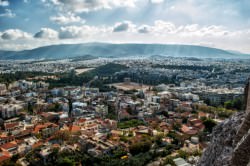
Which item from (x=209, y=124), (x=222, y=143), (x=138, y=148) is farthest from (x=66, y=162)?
(x=209, y=124)

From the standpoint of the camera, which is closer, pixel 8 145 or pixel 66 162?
pixel 66 162

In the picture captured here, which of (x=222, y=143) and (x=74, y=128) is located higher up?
(x=222, y=143)

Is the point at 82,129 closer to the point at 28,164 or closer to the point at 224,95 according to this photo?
the point at 28,164

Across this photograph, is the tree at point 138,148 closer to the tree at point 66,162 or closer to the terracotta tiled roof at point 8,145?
the tree at point 66,162

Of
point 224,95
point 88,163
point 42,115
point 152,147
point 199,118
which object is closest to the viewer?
point 88,163

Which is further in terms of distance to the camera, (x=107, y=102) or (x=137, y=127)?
(x=107, y=102)

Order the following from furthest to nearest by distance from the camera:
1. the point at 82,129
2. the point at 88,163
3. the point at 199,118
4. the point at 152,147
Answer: the point at 199,118
the point at 82,129
the point at 152,147
the point at 88,163

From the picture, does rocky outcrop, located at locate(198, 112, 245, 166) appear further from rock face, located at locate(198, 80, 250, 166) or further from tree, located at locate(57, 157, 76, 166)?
tree, located at locate(57, 157, 76, 166)

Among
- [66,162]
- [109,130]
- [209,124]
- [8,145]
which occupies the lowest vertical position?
[8,145]

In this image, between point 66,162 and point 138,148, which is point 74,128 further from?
point 138,148

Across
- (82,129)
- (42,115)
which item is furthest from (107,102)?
(82,129)
